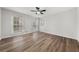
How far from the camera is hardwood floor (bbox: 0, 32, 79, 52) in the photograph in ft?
4.72

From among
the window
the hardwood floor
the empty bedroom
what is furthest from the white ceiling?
the hardwood floor

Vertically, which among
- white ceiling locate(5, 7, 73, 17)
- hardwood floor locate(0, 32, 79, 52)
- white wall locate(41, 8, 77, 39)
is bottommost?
hardwood floor locate(0, 32, 79, 52)

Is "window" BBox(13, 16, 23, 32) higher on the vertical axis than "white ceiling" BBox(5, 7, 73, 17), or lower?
lower

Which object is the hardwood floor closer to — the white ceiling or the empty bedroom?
the empty bedroom

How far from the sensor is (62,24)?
1.65 m

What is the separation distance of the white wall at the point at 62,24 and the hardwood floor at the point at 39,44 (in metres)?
0.12

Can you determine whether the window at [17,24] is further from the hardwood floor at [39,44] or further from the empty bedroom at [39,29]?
the hardwood floor at [39,44]

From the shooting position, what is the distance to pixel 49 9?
153cm

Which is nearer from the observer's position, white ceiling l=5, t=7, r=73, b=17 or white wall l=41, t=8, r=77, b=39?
white ceiling l=5, t=7, r=73, b=17

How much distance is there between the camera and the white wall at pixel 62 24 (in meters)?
1.57

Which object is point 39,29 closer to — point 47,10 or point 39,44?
point 39,44

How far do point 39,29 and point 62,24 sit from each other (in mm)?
538
